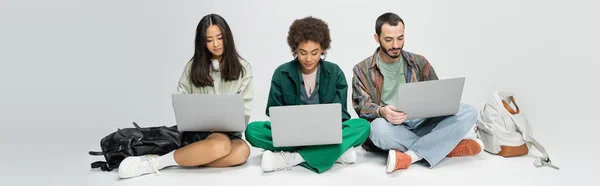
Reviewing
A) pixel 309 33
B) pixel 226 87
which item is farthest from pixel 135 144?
pixel 309 33

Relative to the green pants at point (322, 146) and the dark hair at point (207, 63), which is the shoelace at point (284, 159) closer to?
the green pants at point (322, 146)

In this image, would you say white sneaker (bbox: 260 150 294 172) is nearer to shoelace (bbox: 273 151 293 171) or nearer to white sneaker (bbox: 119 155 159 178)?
shoelace (bbox: 273 151 293 171)

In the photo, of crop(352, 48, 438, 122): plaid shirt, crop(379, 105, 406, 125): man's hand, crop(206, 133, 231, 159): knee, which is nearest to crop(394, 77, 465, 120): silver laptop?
crop(379, 105, 406, 125): man's hand

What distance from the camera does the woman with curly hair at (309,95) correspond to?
4.36 meters

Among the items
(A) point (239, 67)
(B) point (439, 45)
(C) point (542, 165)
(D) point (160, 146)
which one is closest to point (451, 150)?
(C) point (542, 165)

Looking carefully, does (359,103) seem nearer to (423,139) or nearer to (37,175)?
(423,139)

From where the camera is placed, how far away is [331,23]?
6.64 metres

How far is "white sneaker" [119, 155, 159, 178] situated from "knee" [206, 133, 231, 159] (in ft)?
1.16

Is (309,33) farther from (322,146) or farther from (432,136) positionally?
(432,136)

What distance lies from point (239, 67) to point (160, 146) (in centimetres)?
69

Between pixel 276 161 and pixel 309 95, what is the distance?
1.70 feet

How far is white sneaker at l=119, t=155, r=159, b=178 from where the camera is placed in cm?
428

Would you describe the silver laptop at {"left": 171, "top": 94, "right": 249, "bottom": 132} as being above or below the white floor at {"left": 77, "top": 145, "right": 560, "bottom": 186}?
above

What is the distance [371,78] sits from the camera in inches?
185
